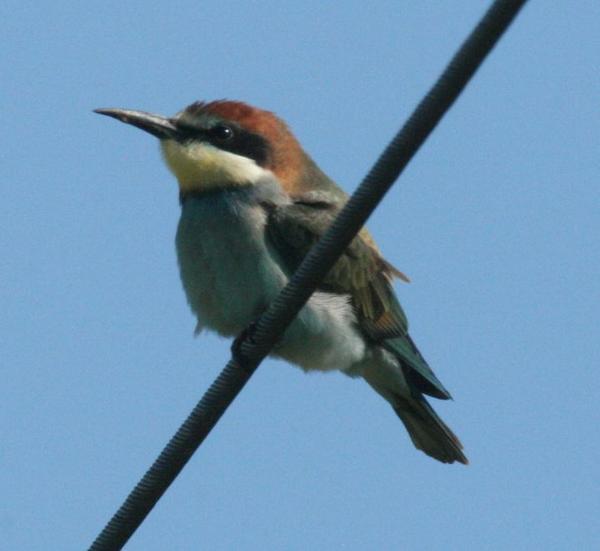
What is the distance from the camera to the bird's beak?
4691 millimetres

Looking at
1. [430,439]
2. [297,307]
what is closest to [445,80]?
[297,307]

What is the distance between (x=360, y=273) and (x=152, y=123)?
864 millimetres

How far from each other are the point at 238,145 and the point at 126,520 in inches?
80.3

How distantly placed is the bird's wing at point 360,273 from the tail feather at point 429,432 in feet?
0.39

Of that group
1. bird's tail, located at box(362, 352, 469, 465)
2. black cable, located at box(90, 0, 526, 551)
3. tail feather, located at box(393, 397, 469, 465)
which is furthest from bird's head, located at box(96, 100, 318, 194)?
black cable, located at box(90, 0, 526, 551)

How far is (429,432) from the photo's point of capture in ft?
16.5

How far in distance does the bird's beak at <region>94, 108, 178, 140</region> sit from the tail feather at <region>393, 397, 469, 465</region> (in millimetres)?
1260

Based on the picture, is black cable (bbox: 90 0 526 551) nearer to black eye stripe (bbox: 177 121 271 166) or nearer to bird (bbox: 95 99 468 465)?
bird (bbox: 95 99 468 465)

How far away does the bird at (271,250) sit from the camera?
4.42 m

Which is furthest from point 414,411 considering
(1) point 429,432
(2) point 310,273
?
(2) point 310,273

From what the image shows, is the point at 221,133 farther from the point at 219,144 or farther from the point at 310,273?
the point at 310,273

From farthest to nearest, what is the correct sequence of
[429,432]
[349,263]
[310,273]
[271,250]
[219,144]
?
[429,432]
[219,144]
[349,263]
[271,250]
[310,273]

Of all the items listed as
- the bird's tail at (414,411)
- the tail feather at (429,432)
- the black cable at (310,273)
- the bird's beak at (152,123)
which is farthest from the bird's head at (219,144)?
the black cable at (310,273)

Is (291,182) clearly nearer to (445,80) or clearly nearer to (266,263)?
(266,263)
